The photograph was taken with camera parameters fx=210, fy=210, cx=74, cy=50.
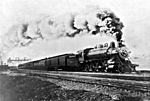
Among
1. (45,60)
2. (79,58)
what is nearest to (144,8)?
(79,58)

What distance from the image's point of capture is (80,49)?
12.5 meters

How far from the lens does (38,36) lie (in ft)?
48.7

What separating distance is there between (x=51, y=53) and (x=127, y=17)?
7515 mm

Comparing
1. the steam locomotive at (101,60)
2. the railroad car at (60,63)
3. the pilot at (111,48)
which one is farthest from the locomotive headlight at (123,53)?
the railroad car at (60,63)

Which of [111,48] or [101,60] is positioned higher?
[111,48]

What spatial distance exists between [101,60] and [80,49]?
3.58 metres

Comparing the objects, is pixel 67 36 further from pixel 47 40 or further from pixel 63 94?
pixel 63 94

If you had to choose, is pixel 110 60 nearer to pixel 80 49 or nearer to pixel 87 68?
pixel 87 68

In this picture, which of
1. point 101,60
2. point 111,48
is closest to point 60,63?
point 101,60

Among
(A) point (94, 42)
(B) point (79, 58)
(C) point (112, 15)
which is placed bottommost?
(B) point (79, 58)

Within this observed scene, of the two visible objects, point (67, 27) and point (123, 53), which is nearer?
point (123, 53)

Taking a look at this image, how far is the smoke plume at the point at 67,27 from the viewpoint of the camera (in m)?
10.0

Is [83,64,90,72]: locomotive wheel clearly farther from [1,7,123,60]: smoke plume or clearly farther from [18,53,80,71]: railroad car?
[1,7,123,60]: smoke plume

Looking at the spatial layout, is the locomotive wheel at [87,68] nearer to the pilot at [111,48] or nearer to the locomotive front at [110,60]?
the locomotive front at [110,60]
